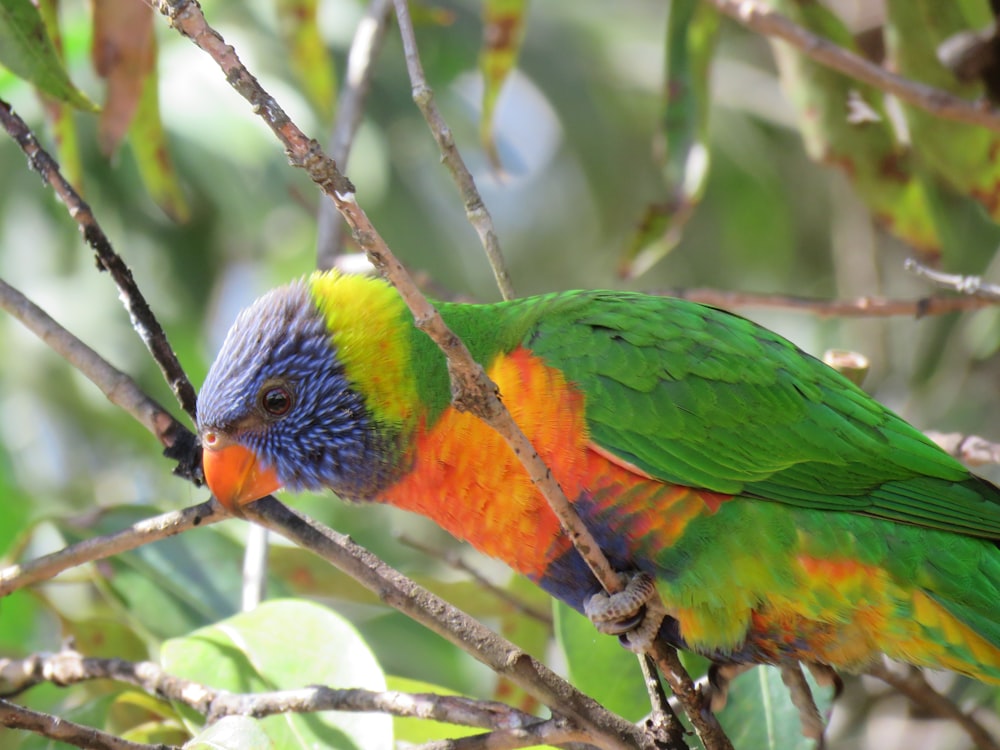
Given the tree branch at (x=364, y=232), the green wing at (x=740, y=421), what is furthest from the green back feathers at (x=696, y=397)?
the tree branch at (x=364, y=232)

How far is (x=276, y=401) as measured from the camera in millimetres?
2258

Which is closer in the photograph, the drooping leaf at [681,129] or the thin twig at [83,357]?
the thin twig at [83,357]

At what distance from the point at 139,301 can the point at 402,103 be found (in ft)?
10.6

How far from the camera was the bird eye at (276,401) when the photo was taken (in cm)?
225

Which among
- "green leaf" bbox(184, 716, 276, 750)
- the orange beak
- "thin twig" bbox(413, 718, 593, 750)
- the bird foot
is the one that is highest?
the orange beak

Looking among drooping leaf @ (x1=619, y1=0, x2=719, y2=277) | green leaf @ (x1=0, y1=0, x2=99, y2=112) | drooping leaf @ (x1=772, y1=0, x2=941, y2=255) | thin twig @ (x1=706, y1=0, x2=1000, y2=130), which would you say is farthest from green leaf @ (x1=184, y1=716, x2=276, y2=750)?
drooping leaf @ (x1=772, y1=0, x2=941, y2=255)

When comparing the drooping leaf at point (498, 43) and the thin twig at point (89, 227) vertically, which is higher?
the drooping leaf at point (498, 43)

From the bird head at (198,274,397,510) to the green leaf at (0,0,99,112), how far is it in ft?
1.89

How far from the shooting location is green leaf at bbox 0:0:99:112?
2.06 m

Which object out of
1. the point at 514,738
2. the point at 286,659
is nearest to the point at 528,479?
the point at 514,738

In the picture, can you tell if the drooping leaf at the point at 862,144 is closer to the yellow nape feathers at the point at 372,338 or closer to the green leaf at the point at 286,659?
the yellow nape feathers at the point at 372,338

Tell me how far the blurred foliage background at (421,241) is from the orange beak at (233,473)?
26.4 inches

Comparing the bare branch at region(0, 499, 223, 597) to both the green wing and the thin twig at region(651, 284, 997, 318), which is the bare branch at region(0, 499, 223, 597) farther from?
the thin twig at region(651, 284, 997, 318)

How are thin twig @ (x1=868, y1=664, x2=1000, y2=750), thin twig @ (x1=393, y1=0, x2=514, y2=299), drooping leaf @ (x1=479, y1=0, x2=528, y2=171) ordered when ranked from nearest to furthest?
thin twig @ (x1=393, y1=0, x2=514, y2=299) < thin twig @ (x1=868, y1=664, x2=1000, y2=750) < drooping leaf @ (x1=479, y1=0, x2=528, y2=171)
